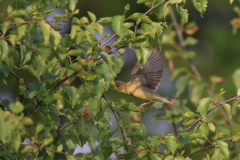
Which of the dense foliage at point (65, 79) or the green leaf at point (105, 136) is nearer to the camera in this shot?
the dense foliage at point (65, 79)

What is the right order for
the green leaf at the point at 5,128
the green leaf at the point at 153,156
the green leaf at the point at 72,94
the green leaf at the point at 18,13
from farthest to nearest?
the green leaf at the point at 153,156
the green leaf at the point at 72,94
the green leaf at the point at 18,13
the green leaf at the point at 5,128

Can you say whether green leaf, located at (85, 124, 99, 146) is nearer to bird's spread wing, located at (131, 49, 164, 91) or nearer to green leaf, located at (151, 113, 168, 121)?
green leaf, located at (151, 113, 168, 121)

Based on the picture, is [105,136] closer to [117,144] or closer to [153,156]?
[117,144]

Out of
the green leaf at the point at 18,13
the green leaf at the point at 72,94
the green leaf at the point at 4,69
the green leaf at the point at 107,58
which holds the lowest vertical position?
the green leaf at the point at 72,94

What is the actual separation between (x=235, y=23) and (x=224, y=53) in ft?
20.3

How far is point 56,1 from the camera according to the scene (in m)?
2.95

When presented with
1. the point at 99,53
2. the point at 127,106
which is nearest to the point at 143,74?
the point at 127,106

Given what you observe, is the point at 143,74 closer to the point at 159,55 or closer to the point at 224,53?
the point at 159,55

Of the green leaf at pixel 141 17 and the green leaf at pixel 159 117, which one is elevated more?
the green leaf at pixel 141 17

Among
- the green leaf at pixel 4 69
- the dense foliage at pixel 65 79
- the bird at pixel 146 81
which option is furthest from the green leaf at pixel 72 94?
the bird at pixel 146 81

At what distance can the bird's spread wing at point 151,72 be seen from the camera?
5125 mm

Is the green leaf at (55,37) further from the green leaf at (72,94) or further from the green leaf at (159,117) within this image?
the green leaf at (159,117)

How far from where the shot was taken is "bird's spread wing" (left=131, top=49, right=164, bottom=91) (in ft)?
16.8

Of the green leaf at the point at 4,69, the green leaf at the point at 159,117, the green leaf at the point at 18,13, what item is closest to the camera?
the green leaf at the point at 18,13
